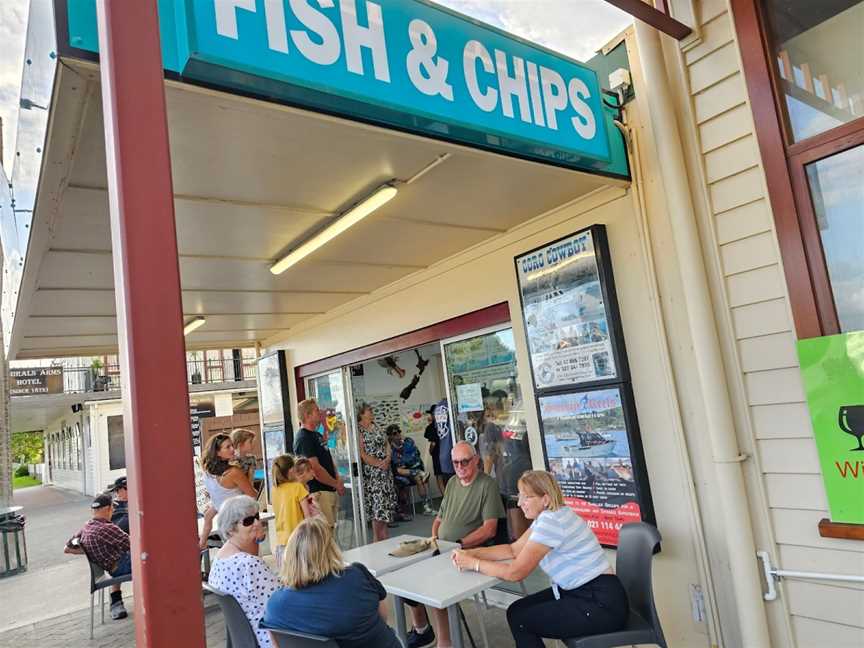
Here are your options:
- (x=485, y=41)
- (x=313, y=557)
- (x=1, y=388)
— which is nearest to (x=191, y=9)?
(x=485, y=41)

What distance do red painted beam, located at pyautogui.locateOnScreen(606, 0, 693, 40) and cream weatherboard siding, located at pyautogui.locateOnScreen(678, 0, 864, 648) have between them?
125 millimetres

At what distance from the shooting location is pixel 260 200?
9.75 ft

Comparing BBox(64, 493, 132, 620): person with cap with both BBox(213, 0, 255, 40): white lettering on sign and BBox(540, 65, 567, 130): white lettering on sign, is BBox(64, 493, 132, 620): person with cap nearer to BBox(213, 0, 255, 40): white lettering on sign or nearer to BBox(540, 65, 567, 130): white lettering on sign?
BBox(213, 0, 255, 40): white lettering on sign

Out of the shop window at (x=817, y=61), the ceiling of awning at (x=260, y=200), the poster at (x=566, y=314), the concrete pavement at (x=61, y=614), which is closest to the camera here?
the ceiling of awning at (x=260, y=200)

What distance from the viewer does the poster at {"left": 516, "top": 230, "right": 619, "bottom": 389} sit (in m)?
3.32

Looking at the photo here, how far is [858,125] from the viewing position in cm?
228

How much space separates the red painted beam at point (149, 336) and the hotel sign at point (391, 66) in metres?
0.53

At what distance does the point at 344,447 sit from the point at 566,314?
3.66 metres

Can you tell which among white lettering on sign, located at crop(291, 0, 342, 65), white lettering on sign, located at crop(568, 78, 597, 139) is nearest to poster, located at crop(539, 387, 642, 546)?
white lettering on sign, located at crop(568, 78, 597, 139)

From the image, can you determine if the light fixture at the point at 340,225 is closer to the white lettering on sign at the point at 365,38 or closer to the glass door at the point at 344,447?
the white lettering on sign at the point at 365,38

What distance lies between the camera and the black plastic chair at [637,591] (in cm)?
245

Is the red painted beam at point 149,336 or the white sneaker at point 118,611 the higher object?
the red painted beam at point 149,336

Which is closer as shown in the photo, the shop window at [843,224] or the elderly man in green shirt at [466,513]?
the shop window at [843,224]

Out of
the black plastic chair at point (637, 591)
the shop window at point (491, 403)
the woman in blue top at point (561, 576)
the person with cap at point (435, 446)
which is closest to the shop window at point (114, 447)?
the person with cap at point (435, 446)
